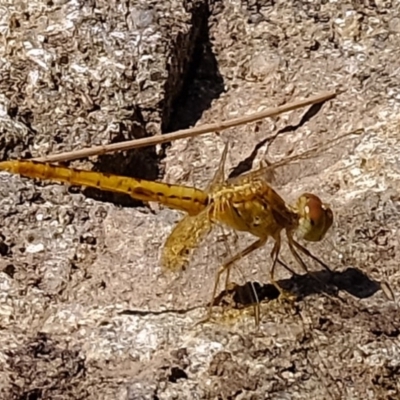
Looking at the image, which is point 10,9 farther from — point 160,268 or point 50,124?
point 160,268

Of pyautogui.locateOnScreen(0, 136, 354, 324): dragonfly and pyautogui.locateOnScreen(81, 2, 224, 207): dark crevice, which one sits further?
pyautogui.locateOnScreen(81, 2, 224, 207): dark crevice

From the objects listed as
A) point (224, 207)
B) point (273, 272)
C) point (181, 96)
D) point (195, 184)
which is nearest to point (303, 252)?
point (273, 272)

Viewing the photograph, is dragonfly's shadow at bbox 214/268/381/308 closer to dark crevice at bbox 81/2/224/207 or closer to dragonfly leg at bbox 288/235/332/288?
dragonfly leg at bbox 288/235/332/288

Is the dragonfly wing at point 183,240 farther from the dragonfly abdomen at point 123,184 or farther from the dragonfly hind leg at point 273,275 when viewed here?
the dragonfly hind leg at point 273,275

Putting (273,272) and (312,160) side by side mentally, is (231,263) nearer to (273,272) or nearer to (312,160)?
(273,272)

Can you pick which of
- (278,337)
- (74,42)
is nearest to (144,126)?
(74,42)

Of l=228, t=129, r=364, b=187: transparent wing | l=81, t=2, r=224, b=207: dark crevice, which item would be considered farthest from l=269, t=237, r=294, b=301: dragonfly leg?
l=81, t=2, r=224, b=207: dark crevice
